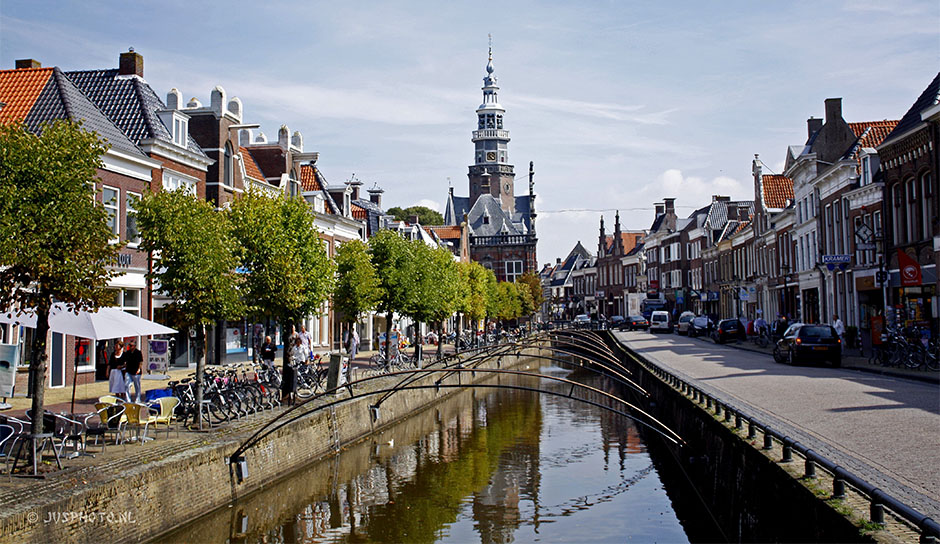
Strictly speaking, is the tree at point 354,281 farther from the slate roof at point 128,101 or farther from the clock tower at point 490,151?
the clock tower at point 490,151

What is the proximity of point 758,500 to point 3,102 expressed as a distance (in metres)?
25.3

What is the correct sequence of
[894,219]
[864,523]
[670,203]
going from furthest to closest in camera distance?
[670,203]
[894,219]
[864,523]

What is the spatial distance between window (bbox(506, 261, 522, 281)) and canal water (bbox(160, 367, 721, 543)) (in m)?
91.7

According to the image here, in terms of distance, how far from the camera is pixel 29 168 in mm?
12609

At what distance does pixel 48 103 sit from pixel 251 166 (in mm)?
15934

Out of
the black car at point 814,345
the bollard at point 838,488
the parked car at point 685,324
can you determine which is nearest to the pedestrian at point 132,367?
the bollard at point 838,488

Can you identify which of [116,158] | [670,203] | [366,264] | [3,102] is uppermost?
[670,203]

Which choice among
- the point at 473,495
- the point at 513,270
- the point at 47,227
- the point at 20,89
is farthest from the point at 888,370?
the point at 513,270

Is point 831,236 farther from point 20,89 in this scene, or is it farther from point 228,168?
point 20,89

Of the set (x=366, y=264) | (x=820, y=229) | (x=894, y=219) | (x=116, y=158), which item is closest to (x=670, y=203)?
Result: (x=820, y=229)

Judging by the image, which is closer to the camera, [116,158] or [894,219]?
[116,158]

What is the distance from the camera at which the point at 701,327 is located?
206ft

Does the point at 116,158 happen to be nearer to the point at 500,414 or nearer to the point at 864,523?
the point at 500,414

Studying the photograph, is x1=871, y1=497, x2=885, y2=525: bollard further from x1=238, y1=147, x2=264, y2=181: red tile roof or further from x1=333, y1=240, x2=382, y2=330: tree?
x1=238, y1=147, x2=264, y2=181: red tile roof
